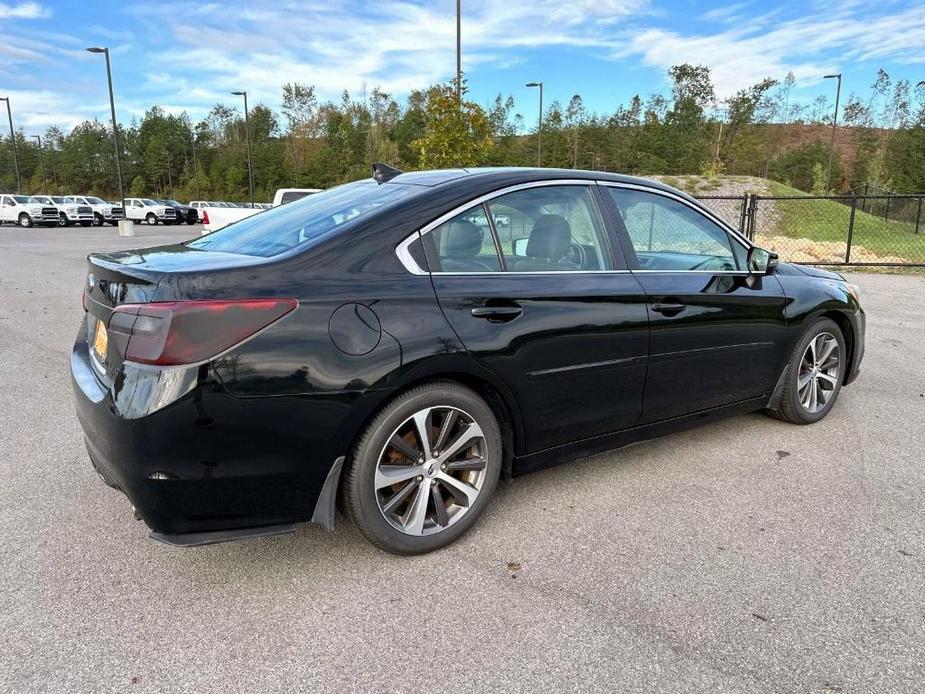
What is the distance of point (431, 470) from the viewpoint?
2779mm

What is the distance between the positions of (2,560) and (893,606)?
3.58m

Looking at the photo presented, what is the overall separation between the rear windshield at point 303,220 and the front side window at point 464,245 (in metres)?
0.27

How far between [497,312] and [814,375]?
2772 mm

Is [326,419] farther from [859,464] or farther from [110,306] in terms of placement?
[859,464]

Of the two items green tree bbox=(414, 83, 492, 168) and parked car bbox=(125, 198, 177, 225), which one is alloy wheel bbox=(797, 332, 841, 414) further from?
parked car bbox=(125, 198, 177, 225)

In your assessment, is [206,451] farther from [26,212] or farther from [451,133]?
[26,212]

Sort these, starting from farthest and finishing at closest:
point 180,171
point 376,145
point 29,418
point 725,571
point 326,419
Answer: point 180,171
point 376,145
point 29,418
point 725,571
point 326,419

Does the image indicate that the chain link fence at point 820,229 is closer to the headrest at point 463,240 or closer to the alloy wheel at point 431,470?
the headrest at point 463,240

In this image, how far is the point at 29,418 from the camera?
14.8 ft

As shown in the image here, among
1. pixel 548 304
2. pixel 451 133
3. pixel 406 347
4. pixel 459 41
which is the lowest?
pixel 406 347

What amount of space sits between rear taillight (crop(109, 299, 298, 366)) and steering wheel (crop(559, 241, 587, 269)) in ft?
4.85

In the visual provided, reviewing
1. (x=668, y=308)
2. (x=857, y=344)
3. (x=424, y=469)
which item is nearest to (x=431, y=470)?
(x=424, y=469)

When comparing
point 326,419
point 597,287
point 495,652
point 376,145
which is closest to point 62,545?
point 326,419

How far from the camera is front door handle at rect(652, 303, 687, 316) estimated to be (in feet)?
11.1
